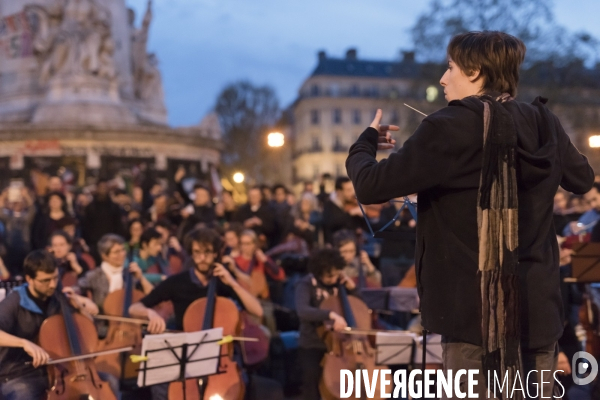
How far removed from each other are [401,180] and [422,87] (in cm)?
3254

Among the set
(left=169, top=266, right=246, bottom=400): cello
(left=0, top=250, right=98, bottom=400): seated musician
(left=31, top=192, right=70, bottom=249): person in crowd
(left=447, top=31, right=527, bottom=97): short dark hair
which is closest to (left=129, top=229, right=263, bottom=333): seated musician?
(left=169, top=266, right=246, bottom=400): cello

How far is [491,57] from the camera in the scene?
260 cm

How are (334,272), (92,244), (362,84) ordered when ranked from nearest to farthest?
(334,272) < (92,244) < (362,84)

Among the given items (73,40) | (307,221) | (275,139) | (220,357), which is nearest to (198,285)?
(220,357)

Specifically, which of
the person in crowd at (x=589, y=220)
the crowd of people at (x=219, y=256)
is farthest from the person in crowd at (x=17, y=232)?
the person in crowd at (x=589, y=220)

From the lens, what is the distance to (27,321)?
5289 mm

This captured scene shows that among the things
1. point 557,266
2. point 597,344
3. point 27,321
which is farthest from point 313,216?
point 557,266

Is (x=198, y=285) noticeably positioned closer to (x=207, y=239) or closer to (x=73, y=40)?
(x=207, y=239)

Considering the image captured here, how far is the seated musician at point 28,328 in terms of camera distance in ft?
16.5

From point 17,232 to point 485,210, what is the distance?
9.15 meters

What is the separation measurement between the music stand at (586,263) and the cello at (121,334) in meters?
3.53

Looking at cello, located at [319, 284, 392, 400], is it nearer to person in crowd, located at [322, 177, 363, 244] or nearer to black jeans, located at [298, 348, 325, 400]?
black jeans, located at [298, 348, 325, 400]

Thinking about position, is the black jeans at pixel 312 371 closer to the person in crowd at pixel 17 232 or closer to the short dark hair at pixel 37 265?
the short dark hair at pixel 37 265

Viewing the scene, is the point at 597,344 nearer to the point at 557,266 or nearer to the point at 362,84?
the point at 557,266
